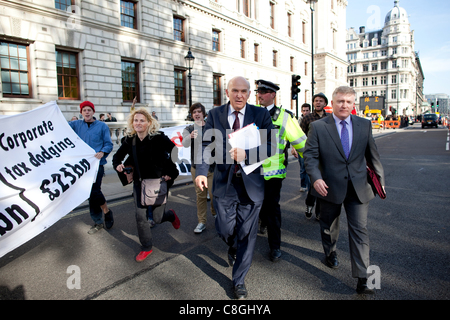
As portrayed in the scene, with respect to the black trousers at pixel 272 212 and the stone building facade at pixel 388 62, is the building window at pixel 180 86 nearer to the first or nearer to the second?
the black trousers at pixel 272 212

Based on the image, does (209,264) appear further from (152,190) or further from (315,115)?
(315,115)

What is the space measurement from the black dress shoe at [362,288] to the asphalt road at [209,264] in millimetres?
56

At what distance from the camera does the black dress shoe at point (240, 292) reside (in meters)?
2.79

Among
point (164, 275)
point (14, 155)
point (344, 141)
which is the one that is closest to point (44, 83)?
point (14, 155)

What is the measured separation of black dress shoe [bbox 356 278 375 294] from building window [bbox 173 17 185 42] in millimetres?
22390

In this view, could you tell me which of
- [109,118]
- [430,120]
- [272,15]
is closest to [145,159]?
[109,118]

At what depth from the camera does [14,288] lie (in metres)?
3.12

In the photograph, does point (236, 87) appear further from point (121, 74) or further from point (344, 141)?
point (121, 74)

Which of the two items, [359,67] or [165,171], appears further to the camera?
[359,67]

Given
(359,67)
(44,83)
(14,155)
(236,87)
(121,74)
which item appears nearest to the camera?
(236,87)

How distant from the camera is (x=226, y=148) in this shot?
9.57ft

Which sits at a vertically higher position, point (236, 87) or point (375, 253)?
point (236, 87)
